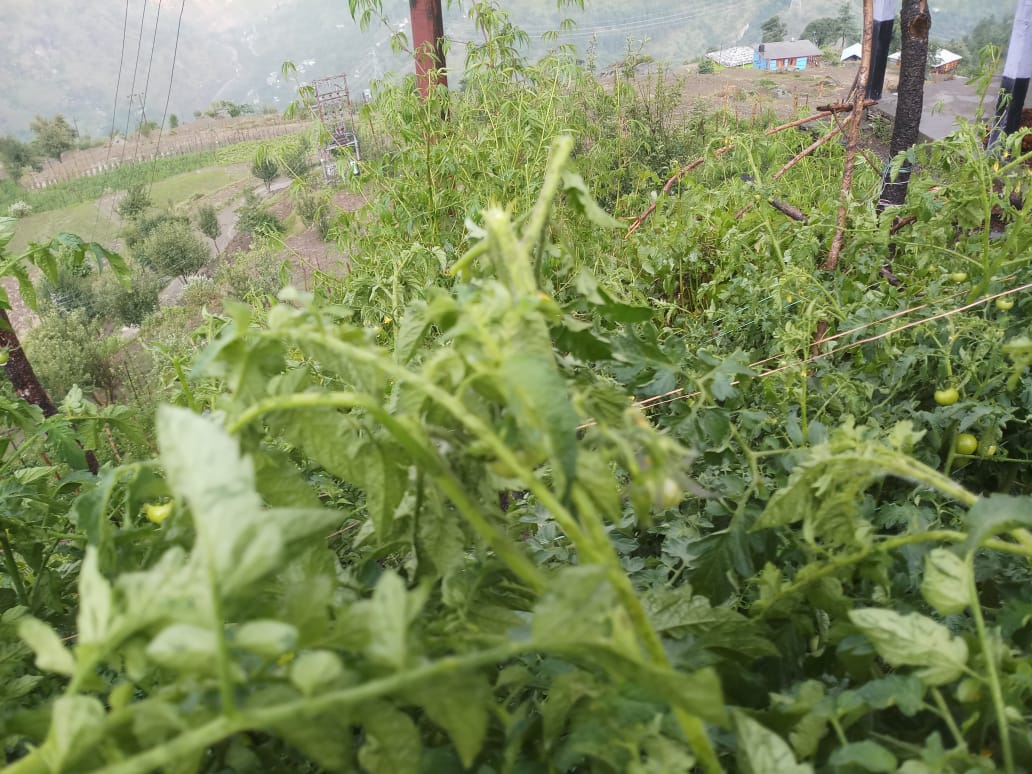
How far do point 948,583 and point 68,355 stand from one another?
5.85 m

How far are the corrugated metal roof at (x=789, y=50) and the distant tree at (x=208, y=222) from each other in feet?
18.1

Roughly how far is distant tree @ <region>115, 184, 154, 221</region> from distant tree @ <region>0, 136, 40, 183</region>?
1.20 metres

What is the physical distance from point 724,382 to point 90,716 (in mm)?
457

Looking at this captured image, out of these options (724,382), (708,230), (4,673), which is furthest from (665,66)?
(4,673)

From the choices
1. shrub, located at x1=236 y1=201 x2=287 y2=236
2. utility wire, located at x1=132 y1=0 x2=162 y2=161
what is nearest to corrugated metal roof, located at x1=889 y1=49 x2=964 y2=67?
shrub, located at x1=236 y1=201 x2=287 y2=236

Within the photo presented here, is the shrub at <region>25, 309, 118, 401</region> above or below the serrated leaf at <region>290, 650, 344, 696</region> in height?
below

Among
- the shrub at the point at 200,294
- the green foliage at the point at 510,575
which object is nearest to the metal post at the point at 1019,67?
the green foliage at the point at 510,575

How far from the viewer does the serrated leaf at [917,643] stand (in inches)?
13.6

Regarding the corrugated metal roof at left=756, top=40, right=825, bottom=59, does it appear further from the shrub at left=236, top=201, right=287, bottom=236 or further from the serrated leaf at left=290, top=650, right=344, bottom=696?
the serrated leaf at left=290, top=650, right=344, bottom=696

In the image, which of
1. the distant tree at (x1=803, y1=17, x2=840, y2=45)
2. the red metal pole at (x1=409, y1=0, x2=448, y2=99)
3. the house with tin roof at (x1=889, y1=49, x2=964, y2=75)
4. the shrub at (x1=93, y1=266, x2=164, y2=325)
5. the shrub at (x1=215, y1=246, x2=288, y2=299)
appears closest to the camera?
the red metal pole at (x1=409, y1=0, x2=448, y2=99)

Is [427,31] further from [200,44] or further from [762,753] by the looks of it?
[200,44]

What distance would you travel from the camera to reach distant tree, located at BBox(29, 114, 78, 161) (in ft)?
22.8

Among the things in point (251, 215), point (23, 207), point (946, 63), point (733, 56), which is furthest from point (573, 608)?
point (733, 56)

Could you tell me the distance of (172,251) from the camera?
20.5 feet
